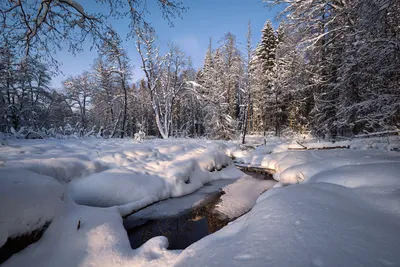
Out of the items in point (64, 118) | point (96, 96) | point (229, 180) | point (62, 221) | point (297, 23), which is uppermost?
point (297, 23)

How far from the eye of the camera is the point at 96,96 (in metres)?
21.0

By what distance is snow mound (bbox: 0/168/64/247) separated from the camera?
93.8 inches

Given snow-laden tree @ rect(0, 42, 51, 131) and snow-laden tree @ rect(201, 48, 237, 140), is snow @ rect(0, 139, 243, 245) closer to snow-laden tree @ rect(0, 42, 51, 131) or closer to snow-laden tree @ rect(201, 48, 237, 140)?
snow-laden tree @ rect(0, 42, 51, 131)

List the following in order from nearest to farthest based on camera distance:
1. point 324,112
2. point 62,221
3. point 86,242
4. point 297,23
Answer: point 86,242
point 62,221
point 297,23
point 324,112

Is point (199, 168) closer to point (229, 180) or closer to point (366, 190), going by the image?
point (229, 180)

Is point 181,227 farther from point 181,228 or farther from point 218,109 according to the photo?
point 218,109

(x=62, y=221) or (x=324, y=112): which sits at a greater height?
(x=324, y=112)

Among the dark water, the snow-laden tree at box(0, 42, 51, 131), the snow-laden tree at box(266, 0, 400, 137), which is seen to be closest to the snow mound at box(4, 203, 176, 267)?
the dark water

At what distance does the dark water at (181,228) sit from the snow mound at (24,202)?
1562 millimetres

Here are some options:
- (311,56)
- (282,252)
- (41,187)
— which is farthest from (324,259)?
(311,56)

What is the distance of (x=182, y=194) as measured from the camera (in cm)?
578

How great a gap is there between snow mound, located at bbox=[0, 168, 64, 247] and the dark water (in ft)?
5.13

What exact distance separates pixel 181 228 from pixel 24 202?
2.80 meters

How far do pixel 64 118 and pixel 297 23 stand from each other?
24448 mm
